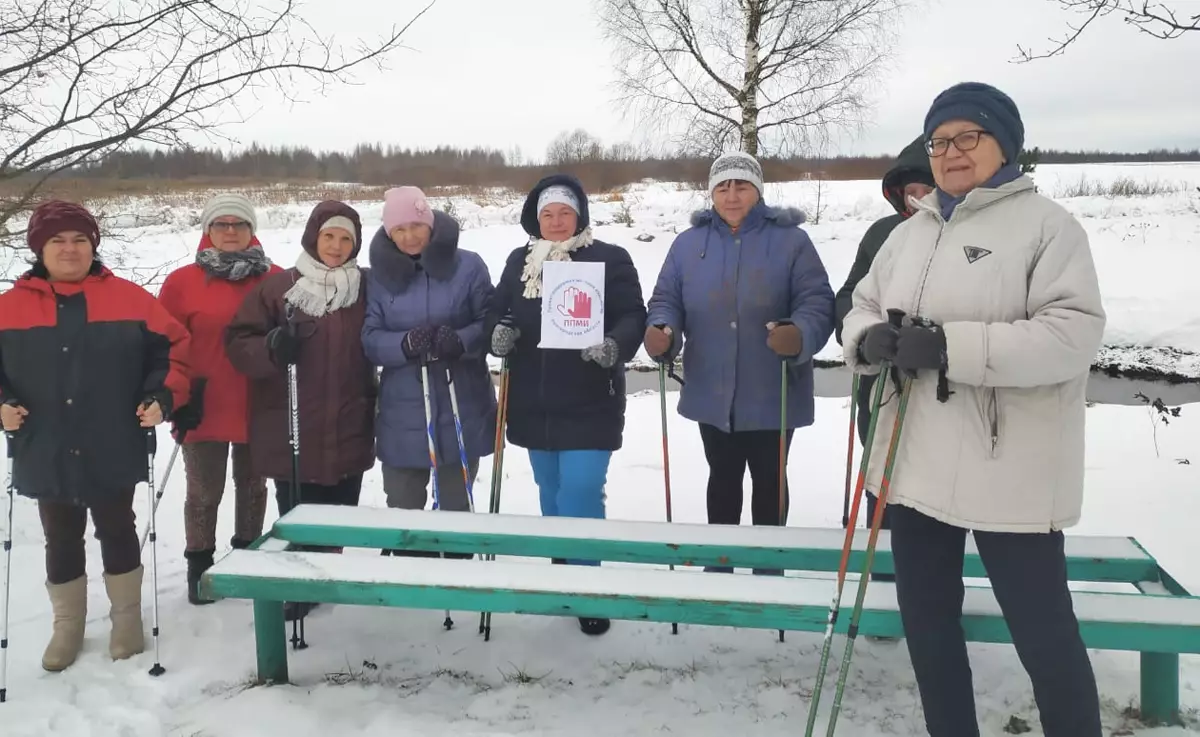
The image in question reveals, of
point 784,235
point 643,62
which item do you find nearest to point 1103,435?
point 784,235

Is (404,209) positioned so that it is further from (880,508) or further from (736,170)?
(880,508)

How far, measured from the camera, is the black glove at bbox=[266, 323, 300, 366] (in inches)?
134

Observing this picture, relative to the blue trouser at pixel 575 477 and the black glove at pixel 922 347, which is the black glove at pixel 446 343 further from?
the black glove at pixel 922 347

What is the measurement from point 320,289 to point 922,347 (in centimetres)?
265

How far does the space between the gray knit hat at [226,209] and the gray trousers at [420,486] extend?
4.66ft

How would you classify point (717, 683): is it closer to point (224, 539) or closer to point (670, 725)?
point (670, 725)

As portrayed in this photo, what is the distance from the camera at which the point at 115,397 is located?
3.15 metres

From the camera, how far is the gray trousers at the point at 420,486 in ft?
12.5

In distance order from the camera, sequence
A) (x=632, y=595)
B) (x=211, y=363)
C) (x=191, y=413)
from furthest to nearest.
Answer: (x=211, y=363), (x=191, y=413), (x=632, y=595)

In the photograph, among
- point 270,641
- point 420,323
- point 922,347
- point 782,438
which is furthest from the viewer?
point 420,323

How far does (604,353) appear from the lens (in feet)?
11.1

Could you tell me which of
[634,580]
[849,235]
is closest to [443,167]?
[849,235]

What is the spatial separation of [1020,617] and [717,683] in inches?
50.0

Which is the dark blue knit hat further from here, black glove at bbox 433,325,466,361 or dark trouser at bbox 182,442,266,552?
dark trouser at bbox 182,442,266,552
